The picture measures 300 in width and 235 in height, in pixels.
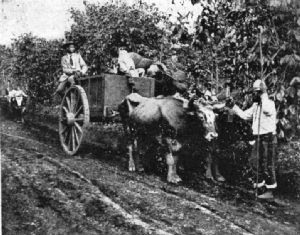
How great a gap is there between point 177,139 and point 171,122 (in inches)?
11.7

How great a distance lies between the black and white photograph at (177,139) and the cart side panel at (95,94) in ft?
0.07

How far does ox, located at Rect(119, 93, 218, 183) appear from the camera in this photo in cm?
625

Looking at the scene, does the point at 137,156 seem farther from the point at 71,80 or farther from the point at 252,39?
the point at 252,39

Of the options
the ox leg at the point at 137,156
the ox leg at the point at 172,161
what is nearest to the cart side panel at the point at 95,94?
the ox leg at the point at 137,156

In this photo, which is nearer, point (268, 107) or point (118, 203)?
point (118, 203)

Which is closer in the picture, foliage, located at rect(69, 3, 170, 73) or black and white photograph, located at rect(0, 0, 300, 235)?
black and white photograph, located at rect(0, 0, 300, 235)

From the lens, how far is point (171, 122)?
21.1 feet

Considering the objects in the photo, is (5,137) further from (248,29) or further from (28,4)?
(248,29)

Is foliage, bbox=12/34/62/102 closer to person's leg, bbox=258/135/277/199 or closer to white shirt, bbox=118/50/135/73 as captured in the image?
white shirt, bbox=118/50/135/73

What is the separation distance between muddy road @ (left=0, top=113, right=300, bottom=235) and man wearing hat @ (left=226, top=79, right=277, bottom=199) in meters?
0.27

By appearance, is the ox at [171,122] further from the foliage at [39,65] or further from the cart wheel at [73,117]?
the foliage at [39,65]

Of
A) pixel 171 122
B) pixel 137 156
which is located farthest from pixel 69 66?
pixel 171 122

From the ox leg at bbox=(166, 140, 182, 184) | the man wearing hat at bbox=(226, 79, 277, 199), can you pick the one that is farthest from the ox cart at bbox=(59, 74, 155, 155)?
the man wearing hat at bbox=(226, 79, 277, 199)

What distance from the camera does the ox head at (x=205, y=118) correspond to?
6.09 meters
